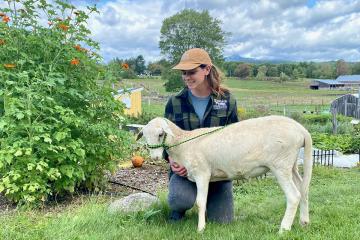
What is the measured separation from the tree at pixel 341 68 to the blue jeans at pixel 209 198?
127 metres

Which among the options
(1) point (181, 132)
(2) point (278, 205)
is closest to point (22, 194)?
(1) point (181, 132)

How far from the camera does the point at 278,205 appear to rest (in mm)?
6113

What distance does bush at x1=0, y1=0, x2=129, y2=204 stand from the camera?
579cm

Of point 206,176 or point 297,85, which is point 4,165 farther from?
point 297,85

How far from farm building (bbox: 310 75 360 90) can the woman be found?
89277 mm

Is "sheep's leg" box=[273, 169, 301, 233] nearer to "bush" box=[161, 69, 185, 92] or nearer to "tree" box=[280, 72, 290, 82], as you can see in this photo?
"bush" box=[161, 69, 185, 92]

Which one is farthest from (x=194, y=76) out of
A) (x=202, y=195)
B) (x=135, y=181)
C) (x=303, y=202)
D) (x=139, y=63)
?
(x=139, y=63)

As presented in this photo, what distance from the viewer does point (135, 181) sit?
330 inches

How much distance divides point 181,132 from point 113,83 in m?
2.83

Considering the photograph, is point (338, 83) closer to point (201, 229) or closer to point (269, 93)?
point (269, 93)

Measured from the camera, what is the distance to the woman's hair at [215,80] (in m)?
5.23

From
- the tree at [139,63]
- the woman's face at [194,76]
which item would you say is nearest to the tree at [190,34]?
the tree at [139,63]

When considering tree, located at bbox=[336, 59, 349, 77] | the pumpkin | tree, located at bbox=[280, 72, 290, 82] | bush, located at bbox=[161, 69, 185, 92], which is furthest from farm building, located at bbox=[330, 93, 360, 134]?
tree, located at bbox=[336, 59, 349, 77]

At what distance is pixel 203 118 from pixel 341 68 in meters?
132
